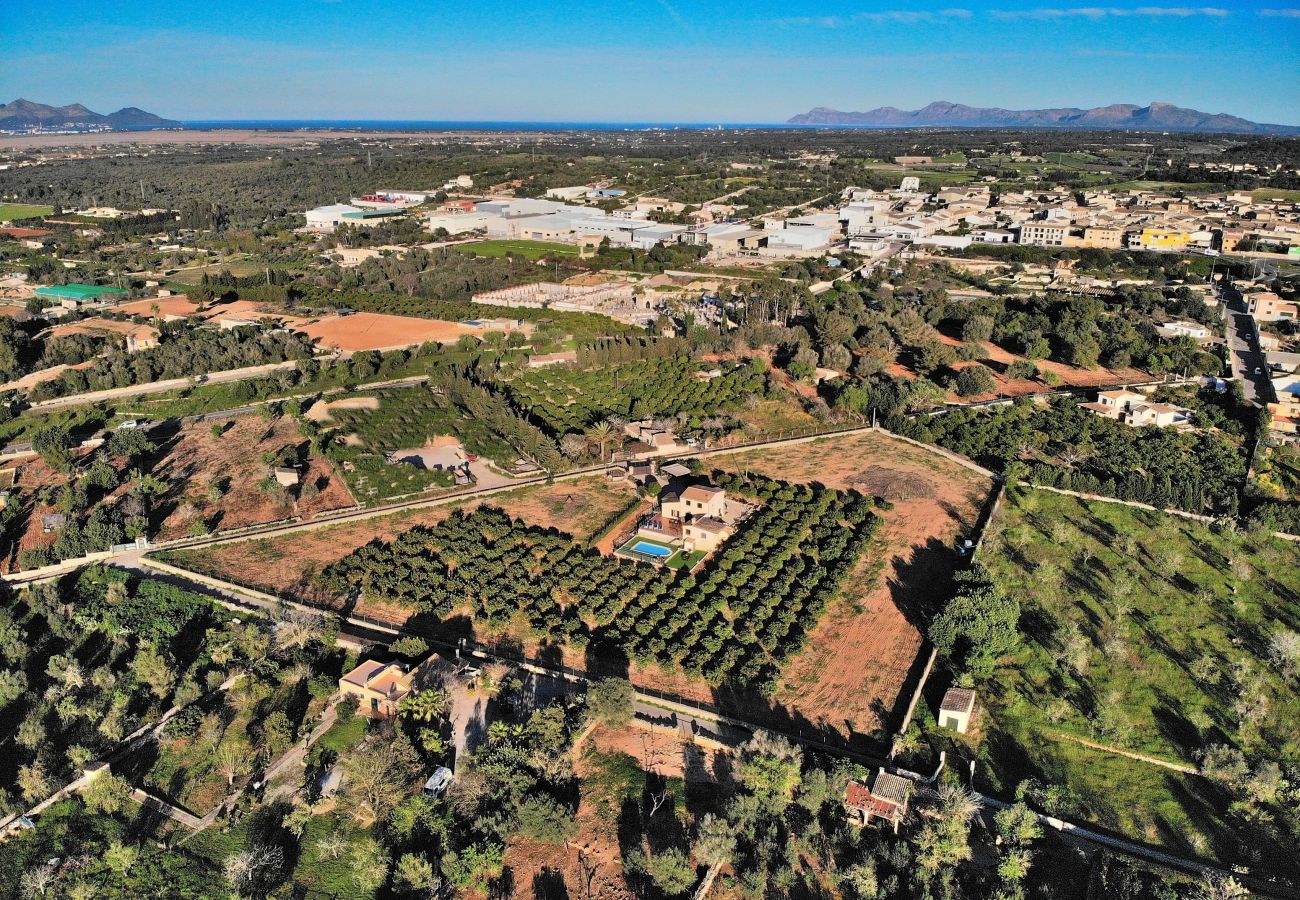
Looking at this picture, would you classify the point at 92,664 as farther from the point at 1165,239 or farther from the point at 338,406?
the point at 1165,239

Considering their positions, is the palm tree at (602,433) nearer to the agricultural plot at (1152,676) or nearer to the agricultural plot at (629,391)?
the agricultural plot at (629,391)

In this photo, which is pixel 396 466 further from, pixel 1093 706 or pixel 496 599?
pixel 1093 706

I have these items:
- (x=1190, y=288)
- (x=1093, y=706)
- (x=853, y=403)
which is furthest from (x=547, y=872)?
(x=1190, y=288)

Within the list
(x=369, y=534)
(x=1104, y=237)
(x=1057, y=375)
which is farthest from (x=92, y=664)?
(x=1104, y=237)

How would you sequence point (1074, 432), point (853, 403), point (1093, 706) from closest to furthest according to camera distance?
1. point (1093, 706)
2. point (1074, 432)
3. point (853, 403)

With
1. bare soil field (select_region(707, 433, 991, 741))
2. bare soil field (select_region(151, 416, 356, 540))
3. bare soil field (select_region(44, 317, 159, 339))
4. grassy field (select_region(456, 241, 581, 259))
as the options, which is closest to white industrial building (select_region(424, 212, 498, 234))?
grassy field (select_region(456, 241, 581, 259))

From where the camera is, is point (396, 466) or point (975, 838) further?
point (396, 466)
